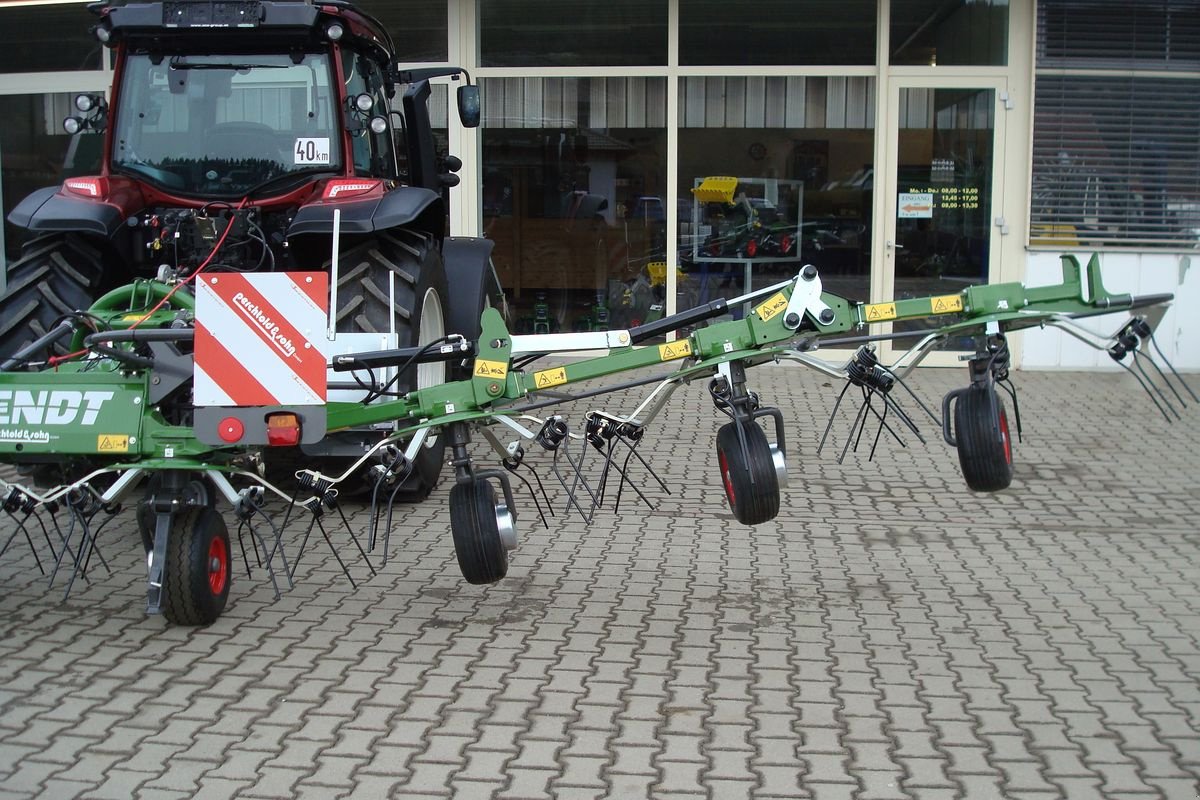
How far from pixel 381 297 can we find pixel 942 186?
22.6ft

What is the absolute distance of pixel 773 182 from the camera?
11.8m

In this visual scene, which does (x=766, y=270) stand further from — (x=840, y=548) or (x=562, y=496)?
(x=840, y=548)

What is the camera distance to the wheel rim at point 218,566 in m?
4.78

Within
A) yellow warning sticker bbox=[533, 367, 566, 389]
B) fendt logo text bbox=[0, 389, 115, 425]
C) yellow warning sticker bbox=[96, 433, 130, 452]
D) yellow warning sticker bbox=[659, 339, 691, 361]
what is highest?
yellow warning sticker bbox=[659, 339, 691, 361]

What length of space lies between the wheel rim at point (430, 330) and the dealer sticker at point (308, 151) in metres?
0.90

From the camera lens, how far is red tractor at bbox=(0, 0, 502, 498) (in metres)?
6.27

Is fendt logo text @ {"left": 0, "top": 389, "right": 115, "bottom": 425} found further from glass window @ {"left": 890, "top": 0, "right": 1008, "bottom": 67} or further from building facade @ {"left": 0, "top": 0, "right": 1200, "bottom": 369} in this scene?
glass window @ {"left": 890, "top": 0, "right": 1008, "bottom": 67}

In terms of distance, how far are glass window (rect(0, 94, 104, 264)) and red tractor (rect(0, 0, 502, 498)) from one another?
634 centimetres

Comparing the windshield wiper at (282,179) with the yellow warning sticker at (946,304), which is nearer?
the yellow warning sticker at (946,304)

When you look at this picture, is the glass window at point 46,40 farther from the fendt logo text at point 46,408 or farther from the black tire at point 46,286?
the fendt logo text at point 46,408

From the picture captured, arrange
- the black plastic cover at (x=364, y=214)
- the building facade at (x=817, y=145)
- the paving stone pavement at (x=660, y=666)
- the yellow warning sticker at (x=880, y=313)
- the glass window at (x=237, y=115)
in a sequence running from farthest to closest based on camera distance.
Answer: the building facade at (x=817, y=145), the glass window at (x=237, y=115), the black plastic cover at (x=364, y=214), the yellow warning sticker at (x=880, y=313), the paving stone pavement at (x=660, y=666)

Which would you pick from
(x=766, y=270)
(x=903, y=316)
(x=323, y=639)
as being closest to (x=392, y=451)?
(x=323, y=639)

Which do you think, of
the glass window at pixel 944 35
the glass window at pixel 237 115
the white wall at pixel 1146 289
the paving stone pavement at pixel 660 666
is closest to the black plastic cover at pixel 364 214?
the glass window at pixel 237 115

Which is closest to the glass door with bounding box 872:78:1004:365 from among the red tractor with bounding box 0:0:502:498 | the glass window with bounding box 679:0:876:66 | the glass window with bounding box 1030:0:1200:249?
A: the glass window with bounding box 1030:0:1200:249
